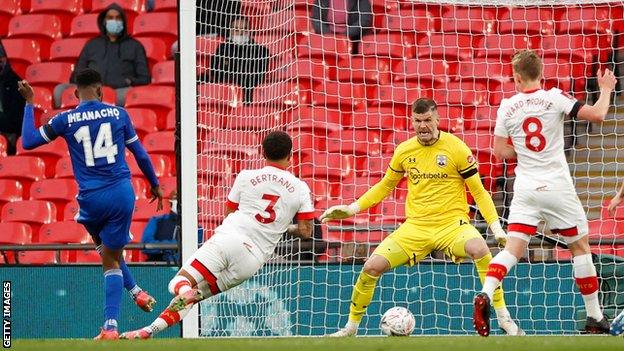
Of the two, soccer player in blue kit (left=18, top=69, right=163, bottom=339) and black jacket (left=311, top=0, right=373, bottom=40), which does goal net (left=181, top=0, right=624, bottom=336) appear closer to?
black jacket (left=311, top=0, right=373, bottom=40)

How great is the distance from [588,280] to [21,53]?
9.21 m

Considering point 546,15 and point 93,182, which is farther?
point 546,15

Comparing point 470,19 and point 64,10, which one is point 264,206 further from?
point 64,10

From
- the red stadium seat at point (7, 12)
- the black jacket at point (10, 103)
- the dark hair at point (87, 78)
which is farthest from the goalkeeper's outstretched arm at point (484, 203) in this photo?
Answer: the red stadium seat at point (7, 12)

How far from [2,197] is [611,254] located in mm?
6532

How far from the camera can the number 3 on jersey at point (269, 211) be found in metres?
8.80

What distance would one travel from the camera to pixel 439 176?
9547mm

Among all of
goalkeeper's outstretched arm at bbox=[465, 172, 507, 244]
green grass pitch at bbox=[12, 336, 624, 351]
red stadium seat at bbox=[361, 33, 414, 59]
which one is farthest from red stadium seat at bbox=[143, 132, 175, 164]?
green grass pitch at bbox=[12, 336, 624, 351]

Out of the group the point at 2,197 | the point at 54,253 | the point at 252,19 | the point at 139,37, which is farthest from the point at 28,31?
the point at 252,19

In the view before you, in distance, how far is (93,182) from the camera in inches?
360

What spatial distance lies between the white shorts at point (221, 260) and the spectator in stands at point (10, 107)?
665 cm

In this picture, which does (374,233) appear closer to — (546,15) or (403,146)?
(403,146)

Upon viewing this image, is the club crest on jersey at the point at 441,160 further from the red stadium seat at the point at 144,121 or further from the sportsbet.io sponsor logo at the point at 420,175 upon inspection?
the red stadium seat at the point at 144,121

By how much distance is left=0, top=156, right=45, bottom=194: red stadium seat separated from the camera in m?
14.5
